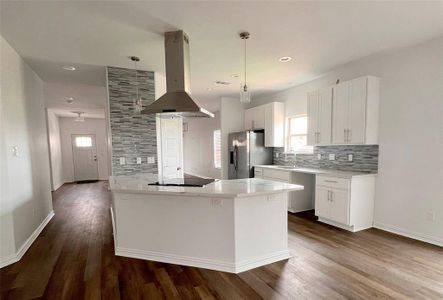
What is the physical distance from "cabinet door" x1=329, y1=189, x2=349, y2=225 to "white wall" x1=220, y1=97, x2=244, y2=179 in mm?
3270

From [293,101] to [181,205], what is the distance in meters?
3.86

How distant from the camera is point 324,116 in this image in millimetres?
4023

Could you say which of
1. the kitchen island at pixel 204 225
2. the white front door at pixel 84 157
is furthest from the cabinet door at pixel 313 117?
the white front door at pixel 84 157

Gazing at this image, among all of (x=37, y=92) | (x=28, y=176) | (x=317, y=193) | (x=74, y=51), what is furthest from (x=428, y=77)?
(x=37, y=92)

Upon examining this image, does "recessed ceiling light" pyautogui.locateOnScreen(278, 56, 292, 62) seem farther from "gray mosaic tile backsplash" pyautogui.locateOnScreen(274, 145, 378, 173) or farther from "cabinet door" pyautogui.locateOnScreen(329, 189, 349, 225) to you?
"cabinet door" pyautogui.locateOnScreen(329, 189, 349, 225)

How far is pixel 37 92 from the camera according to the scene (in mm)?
4078

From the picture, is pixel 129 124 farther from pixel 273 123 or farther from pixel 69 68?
pixel 273 123

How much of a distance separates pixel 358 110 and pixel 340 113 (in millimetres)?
296

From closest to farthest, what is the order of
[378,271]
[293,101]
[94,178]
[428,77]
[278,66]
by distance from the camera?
[378,271] < [428,77] < [278,66] < [293,101] < [94,178]

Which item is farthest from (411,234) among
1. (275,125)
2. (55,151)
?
(55,151)

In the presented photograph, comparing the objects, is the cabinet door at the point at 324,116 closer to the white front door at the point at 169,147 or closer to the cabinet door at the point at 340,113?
the cabinet door at the point at 340,113

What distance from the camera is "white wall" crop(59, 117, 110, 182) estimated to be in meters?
8.80

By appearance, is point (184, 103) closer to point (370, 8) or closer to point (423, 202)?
point (370, 8)

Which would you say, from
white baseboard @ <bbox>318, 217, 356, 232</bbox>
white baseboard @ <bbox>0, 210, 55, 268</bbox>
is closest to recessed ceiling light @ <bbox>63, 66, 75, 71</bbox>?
white baseboard @ <bbox>0, 210, 55, 268</bbox>
